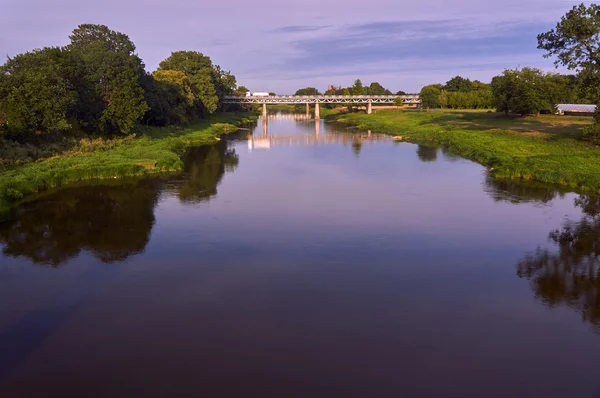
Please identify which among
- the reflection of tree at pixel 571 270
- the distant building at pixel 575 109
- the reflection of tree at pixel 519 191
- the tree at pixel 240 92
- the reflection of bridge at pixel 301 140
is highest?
the tree at pixel 240 92

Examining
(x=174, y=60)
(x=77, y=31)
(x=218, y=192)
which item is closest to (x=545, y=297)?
(x=218, y=192)

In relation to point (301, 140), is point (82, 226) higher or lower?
lower

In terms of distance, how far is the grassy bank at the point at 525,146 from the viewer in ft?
104

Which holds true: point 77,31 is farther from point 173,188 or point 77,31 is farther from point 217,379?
point 217,379

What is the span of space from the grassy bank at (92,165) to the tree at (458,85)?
318ft

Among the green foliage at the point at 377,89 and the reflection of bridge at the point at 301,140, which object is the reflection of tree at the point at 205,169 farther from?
the green foliage at the point at 377,89

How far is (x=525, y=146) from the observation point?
4256cm

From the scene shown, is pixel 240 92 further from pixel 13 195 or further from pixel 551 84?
pixel 13 195

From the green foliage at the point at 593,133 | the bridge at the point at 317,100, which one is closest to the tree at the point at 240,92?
the bridge at the point at 317,100

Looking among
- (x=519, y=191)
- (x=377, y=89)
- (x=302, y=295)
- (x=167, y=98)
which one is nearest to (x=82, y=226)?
(x=302, y=295)

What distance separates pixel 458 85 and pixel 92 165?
389 ft

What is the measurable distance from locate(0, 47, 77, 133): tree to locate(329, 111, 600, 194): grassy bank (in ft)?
107

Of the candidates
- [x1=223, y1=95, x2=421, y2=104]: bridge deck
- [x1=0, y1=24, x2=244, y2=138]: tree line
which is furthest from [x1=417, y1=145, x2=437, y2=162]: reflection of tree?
[x1=223, y1=95, x2=421, y2=104]: bridge deck

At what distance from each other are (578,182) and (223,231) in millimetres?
22024
